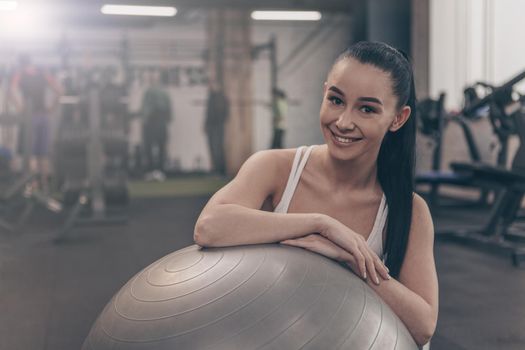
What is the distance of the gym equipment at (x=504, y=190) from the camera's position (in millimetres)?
3729

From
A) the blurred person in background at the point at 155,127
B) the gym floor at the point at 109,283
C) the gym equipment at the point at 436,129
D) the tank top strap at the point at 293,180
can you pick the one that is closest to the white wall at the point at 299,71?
the blurred person in background at the point at 155,127

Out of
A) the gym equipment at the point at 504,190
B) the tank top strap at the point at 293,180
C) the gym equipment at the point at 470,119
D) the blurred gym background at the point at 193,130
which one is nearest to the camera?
the tank top strap at the point at 293,180

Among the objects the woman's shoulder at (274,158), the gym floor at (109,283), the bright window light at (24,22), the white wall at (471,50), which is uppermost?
the bright window light at (24,22)

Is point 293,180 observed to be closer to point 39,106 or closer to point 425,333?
point 425,333

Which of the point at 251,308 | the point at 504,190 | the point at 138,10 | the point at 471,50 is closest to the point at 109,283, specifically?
the point at 251,308

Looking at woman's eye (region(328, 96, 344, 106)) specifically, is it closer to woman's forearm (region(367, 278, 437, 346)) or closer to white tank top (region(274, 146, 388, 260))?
white tank top (region(274, 146, 388, 260))

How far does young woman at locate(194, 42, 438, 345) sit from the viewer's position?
1.29m

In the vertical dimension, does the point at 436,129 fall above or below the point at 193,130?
above

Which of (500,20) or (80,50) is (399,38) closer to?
(500,20)

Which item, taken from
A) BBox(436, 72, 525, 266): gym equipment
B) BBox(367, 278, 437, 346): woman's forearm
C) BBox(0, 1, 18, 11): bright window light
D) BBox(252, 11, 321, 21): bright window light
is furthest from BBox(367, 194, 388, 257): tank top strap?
BBox(0, 1, 18, 11): bright window light

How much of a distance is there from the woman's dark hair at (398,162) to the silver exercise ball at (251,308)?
0.25 meters

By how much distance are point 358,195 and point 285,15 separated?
418 inches

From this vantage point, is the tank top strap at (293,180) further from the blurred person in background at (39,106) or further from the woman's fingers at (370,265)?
the blurred person in background at (39,106)

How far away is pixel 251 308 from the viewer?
3.46 ft
